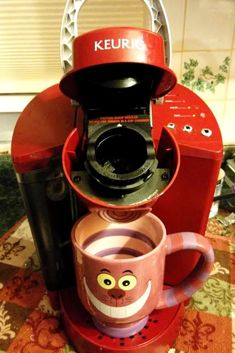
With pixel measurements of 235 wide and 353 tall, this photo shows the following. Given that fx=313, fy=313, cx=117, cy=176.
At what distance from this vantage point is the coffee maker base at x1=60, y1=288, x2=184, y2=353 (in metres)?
0.46

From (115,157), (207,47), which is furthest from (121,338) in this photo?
(207,47)

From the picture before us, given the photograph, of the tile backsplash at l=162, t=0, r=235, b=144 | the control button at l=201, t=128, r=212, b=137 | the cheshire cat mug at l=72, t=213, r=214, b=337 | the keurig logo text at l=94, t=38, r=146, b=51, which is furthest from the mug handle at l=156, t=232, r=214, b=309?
the tile backsplash at l=162, t=0, r=235, b=144

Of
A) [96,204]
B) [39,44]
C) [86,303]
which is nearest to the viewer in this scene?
[96,204]

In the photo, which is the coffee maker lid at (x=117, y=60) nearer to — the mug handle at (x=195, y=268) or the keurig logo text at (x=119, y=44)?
the keurig logo text at (x=119, y=44)

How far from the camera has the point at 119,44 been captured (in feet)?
0.99

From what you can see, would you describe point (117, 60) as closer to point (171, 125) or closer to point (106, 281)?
point (171, 125)

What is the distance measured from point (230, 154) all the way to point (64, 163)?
0.61 meters

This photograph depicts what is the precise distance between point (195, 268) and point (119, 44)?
0.33 m

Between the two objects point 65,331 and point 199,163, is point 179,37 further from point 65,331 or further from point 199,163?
point 65,331

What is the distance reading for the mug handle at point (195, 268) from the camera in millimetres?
419

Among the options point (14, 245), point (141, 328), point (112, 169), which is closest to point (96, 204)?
point (112, 169)

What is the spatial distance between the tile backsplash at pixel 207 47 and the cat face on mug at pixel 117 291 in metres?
0.54

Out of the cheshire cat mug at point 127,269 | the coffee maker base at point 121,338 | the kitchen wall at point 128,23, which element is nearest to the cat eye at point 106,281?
the cheshire cat mug at point 127,269

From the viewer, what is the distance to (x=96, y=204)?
33 cm
